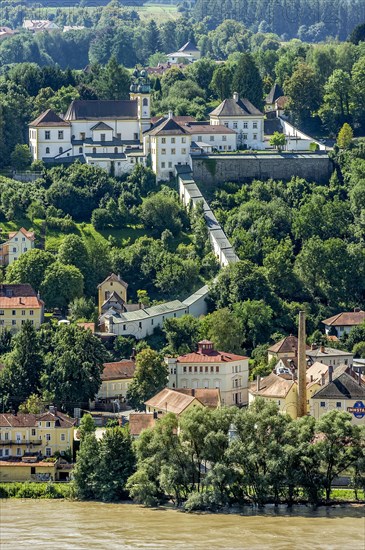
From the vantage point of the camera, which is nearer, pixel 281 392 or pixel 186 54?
pixel 281 392

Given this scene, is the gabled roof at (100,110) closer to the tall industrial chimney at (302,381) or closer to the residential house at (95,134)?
the residential house at (95,134)

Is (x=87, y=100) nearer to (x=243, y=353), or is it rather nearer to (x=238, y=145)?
(x=238, y=145)

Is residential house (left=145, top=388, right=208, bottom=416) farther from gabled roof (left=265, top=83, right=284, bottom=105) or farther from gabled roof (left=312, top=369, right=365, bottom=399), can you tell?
gabled roof (left=265, top=83, right=284, bottom=105)

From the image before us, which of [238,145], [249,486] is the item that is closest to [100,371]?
[249,486]

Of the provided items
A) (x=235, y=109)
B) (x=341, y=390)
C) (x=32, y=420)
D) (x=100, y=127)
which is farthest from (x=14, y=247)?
(x=341, y=390)

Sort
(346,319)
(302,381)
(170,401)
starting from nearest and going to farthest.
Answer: (170,401), (302,381), (346,319)

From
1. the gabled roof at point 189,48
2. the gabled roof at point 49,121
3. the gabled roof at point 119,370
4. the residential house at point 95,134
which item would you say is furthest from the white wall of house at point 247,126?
the gabled roof at point 189,48

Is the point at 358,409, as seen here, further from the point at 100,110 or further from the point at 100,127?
the point at 100,110
